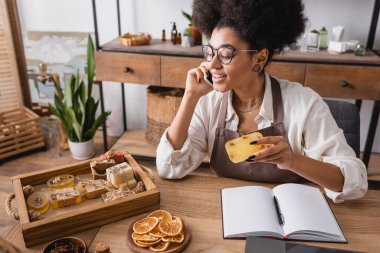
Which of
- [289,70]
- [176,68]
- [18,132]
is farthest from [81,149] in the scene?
[289,70]

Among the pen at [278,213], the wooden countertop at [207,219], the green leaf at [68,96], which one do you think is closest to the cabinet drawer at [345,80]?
the wooden countertop at [207,219]

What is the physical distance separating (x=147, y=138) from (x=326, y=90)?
1449mm

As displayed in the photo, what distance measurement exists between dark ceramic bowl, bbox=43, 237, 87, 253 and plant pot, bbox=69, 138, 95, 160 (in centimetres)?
204

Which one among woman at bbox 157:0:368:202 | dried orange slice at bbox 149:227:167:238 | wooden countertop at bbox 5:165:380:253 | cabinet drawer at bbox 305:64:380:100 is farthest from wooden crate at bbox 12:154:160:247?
cabinet drawer at bbox 305:64:380:100

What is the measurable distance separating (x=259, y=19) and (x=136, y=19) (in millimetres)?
1843

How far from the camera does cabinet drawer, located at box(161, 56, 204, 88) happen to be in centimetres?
240

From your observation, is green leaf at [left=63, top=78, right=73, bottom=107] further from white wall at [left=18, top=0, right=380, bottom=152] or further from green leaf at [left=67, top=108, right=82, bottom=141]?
white wall at [left=18, top=0, right=380, bottom=152]

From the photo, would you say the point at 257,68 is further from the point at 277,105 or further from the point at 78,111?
the point at 78,111

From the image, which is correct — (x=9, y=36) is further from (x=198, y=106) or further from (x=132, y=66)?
(x=198, y=106)

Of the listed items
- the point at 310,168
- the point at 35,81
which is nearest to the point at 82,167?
the point at 310,168

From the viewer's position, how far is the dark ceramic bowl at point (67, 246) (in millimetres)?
927

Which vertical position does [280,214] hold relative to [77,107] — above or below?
above

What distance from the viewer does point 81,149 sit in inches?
115

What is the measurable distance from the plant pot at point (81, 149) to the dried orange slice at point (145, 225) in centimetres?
200
